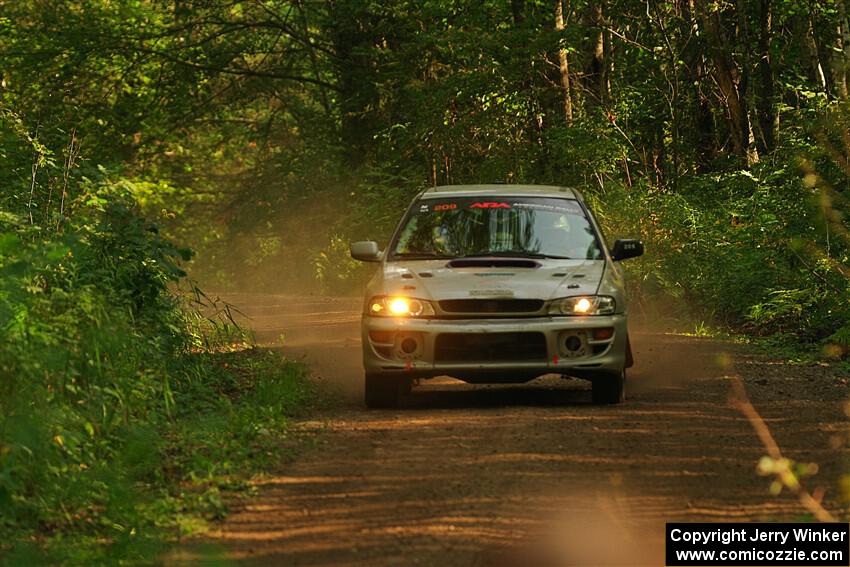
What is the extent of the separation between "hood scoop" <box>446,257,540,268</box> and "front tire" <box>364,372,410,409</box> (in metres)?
0.99

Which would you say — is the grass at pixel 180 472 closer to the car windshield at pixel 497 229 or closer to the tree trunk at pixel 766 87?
the car windshield at pixel 497 229

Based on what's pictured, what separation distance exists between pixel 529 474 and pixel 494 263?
11.3ft

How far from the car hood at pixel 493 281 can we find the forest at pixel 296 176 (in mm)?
1313

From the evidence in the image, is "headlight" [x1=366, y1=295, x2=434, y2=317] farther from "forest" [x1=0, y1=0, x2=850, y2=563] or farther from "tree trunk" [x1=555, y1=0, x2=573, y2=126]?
Result: "tree trunk" [x1=555, y1=0, x2=573, y2=126]

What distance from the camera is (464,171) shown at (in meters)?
28.0

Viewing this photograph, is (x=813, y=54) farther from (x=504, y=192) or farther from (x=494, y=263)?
(x=494, y=263)

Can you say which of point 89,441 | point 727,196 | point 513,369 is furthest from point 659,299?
point 89,441

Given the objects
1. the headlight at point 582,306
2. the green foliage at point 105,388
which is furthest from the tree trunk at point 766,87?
the headlight at point 582,306

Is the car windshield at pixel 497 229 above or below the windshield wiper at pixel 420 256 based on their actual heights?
above

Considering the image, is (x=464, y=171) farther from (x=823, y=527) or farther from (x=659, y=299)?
(x=823, y=527)

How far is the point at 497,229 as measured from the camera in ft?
38.7

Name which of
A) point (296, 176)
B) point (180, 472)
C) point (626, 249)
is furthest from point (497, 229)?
point (296, 176)

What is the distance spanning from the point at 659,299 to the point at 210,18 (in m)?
16.3

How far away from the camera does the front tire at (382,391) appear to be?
10805 mm
